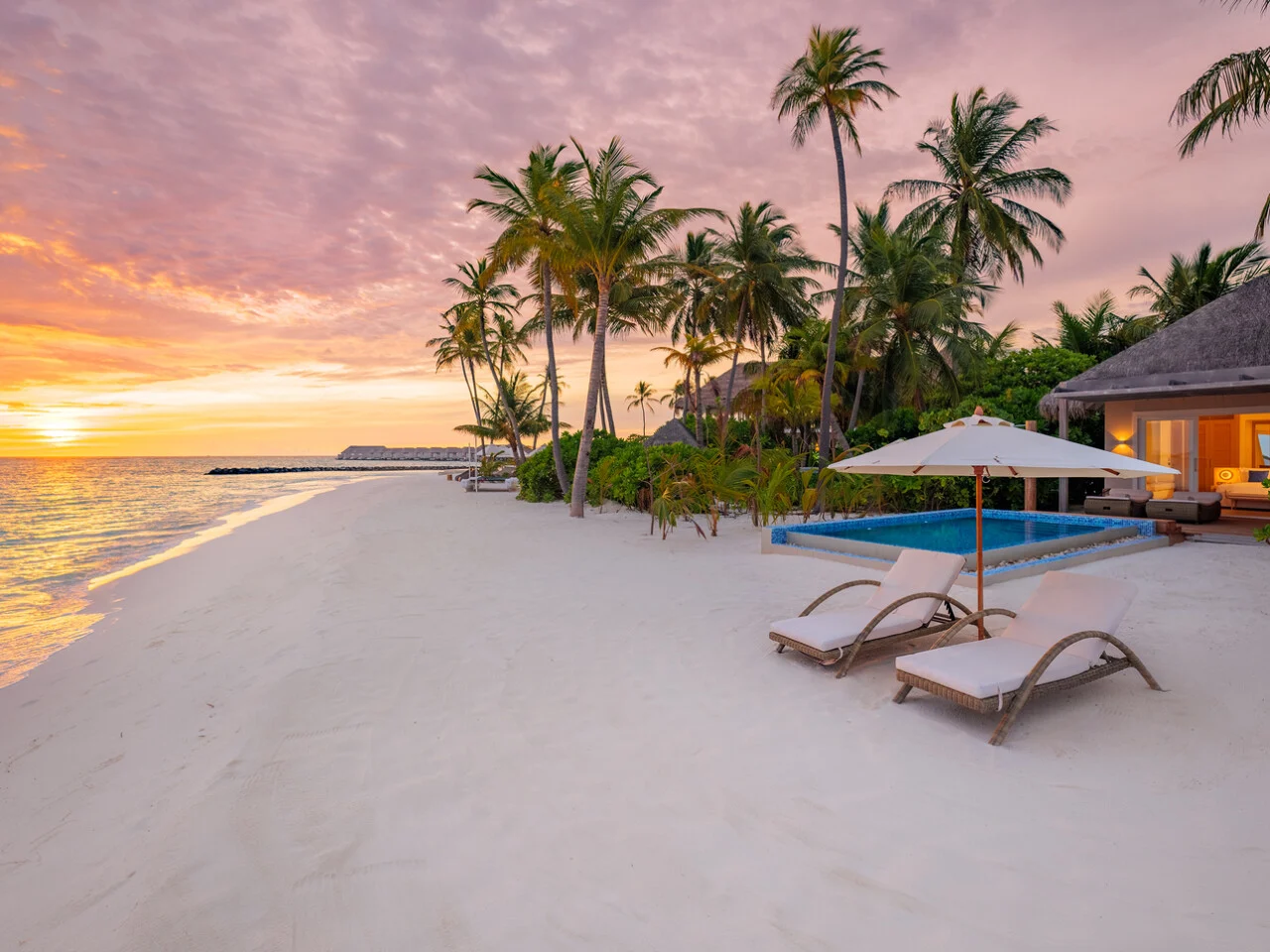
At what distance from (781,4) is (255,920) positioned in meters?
14.9

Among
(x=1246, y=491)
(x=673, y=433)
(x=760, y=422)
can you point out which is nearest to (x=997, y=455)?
(x=1246, y=491)

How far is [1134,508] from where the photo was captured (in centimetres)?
1099

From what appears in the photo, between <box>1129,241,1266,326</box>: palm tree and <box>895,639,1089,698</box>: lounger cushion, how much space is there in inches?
953

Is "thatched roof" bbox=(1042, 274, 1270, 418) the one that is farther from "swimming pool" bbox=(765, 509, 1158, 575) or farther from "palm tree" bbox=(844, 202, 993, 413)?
"palm tree" bbox=(844, 202, 993, 413)

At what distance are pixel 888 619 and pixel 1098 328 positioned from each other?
23.3m

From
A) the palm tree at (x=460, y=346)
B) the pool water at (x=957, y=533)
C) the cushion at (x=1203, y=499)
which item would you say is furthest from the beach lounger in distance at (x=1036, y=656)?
the palm tree at (x=460, y=346)

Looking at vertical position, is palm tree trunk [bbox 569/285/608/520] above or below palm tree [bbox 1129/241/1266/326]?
below

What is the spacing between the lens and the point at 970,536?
10.1 m

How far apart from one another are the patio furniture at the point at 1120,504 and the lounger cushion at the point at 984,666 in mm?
9605

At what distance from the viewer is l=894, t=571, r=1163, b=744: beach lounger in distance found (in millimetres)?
3234

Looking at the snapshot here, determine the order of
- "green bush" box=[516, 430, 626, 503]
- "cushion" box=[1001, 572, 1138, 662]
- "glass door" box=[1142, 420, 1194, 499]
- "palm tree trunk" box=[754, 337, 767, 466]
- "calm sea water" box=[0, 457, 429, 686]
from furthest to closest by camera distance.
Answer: "green bush" box=[516, 430, 626, 503] → "glass door" box=[1142, 420, 1194, 499] → "palm tree trunk" box=[754, 337, 767, 466] → "calm sea water" box=[0, 457, 429, 686] → "cushion" box=[1001, 572, 1138, 662]

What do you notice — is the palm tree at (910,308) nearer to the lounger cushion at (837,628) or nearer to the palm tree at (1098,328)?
the palm tree at (1098,328)

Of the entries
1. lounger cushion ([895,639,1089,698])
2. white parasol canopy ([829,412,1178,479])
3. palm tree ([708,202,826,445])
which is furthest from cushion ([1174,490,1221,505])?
palm tree ([708,202,826,445])

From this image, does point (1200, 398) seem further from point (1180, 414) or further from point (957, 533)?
point (957, 533)
